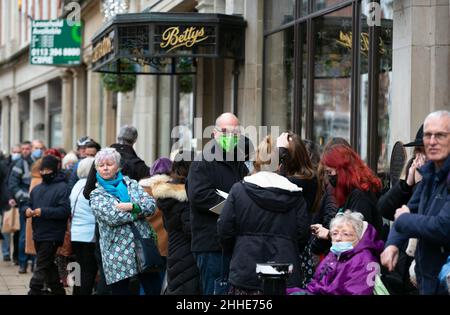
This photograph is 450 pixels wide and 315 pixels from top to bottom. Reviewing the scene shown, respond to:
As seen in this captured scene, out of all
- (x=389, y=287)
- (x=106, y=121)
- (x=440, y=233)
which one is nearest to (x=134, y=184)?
(x=389, y=287)

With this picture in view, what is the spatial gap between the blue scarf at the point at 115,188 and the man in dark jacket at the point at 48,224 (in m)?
2.73

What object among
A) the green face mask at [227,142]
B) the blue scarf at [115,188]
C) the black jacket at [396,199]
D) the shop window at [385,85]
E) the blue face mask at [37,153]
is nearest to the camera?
the black jacket at [396,199]

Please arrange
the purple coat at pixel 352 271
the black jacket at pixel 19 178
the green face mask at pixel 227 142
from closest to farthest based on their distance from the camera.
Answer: the purple coat at pixel 352 271, the green face mask at pixel 227 142, the black jacket at pixel 19 178

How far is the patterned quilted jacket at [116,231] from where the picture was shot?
8.72 m

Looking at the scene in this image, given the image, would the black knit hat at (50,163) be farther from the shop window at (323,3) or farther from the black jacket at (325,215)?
the black jacket at (325,215)

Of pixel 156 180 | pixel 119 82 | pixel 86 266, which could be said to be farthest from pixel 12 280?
pixel 119 82

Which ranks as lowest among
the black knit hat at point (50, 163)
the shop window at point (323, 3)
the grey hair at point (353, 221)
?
the grey hair at point (353, 221)

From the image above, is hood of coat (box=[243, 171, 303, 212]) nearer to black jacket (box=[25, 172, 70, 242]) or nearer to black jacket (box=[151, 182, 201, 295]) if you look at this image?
black jacket (box=[151, 182, 201, 295])

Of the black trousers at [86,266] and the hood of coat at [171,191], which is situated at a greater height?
the hood of coat at [171,191]

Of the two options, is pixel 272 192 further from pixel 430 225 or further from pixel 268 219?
pixel 430 225

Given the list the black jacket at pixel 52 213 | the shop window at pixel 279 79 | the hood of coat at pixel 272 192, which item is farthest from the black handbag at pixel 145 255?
the shop window at pixel 279 79

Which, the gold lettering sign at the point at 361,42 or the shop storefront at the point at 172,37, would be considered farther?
the shop storefront at the point at 172,37

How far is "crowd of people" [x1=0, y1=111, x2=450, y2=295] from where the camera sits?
5.71 m
